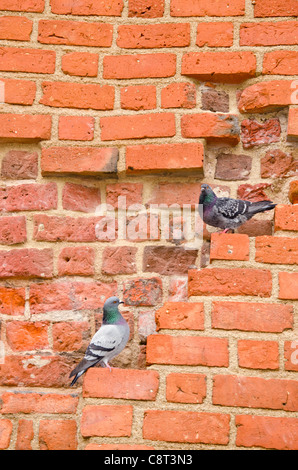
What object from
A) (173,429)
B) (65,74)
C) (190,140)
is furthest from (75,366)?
(65,74)

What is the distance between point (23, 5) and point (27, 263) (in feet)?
3.19

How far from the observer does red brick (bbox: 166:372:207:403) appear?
1.80m

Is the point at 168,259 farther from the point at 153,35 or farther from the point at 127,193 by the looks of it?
the point at 153,35

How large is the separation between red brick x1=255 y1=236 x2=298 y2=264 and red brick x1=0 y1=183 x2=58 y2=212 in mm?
749

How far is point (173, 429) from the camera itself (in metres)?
1.77

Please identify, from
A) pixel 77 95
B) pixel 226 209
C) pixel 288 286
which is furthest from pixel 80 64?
pixel 288 286

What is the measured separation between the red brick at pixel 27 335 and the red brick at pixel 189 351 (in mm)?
413

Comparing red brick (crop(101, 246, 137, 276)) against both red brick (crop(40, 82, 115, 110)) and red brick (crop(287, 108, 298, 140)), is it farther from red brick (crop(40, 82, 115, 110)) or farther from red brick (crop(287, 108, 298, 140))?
red brick (crop(287, 108, 298, 140))

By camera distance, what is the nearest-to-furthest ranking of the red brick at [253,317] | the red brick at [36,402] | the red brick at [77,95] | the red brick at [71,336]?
the red brick at [253,317], the red brick at [36,402], the red brick at [71,336], the red brick at [77,95]

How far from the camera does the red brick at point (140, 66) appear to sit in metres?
2.16

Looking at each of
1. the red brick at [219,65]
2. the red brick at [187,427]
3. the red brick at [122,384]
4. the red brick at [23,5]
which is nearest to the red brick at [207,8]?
the red brick at [219,65]

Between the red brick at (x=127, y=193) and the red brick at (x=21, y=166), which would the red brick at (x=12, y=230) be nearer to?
the red brick at (x=21, y=166)

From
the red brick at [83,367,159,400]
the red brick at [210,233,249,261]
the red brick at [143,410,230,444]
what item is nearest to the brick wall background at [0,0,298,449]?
the red brick at [210,233,249,261]
